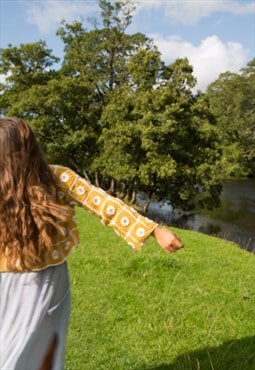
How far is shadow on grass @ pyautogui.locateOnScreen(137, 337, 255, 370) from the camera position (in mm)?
4305

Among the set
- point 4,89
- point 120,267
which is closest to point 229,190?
point 4,89

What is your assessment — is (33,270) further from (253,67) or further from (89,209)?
(253,67)

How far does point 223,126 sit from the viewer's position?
172 ft

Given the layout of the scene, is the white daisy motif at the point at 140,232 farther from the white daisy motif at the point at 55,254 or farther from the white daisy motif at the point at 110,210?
the white daisy motif at the point at 55,254

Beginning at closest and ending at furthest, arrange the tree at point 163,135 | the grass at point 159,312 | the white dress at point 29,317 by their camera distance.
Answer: the white dress at point 29,317 → the grass at point 159,312 → the tree at point 163,135

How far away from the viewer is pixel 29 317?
230 centimetres

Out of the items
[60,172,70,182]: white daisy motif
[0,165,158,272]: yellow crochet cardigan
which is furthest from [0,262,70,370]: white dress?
[60,172,70,182]: white daisy motif

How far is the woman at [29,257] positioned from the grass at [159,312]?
1.94 meters

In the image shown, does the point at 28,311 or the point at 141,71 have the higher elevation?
the point at 141,71

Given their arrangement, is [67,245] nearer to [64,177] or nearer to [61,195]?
[61,195]

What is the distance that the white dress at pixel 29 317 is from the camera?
7.39 ft

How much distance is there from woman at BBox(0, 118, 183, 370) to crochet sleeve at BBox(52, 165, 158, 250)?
0.20 metres

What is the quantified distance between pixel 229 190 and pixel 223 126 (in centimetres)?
1173

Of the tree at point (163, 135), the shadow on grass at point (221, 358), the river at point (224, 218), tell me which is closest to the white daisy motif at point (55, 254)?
the shadow on grass at point (221, 358)
